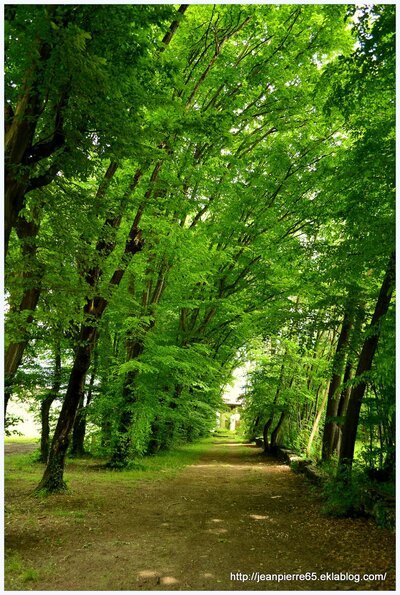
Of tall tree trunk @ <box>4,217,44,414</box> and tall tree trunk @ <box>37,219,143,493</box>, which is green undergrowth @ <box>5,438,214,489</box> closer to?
tall tree trunk @ <box>37,219,143,493</box>

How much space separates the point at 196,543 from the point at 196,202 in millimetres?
8339

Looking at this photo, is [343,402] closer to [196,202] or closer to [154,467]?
[154,467]

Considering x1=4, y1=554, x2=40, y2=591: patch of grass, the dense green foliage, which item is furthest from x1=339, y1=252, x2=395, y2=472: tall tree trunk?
x1=4, y1=554, x2=40, y2=591: patch of grass

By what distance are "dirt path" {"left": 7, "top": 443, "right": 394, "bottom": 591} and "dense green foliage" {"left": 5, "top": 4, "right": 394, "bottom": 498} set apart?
1733 millimetres

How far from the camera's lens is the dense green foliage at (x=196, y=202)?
4.59 metres

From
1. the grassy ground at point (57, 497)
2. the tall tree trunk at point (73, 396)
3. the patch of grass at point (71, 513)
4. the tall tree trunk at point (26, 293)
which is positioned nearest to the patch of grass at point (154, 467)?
the grassy ground at point (57, 497)

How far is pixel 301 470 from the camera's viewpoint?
13.5m

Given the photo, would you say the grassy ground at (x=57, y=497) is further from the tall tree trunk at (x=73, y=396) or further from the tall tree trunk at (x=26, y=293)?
the tall tree trunk at (x=26, y=293)

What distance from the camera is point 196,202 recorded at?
1161cm

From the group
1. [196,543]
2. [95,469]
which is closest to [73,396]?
[196,543]

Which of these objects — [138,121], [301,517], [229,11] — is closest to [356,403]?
[301,517]

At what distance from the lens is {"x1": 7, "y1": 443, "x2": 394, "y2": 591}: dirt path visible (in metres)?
4.81

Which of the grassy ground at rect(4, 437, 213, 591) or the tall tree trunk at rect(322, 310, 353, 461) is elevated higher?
the tall tree trunk at rect(322, 310, 353, 461)

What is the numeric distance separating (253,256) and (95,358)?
720 centimetres
